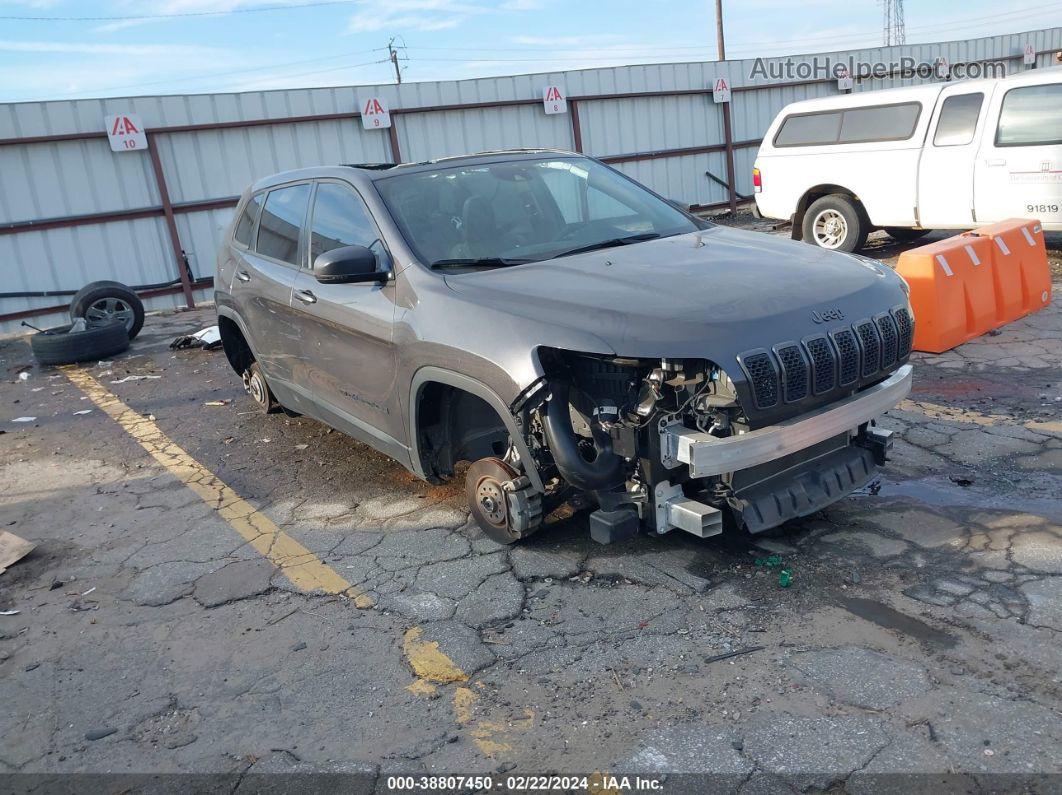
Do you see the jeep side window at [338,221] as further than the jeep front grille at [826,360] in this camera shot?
Yes

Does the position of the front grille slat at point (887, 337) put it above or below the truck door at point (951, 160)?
below

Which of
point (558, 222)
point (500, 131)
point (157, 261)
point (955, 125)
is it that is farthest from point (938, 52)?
point (558, 222)

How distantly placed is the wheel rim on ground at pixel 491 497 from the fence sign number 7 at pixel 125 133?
35.3ft

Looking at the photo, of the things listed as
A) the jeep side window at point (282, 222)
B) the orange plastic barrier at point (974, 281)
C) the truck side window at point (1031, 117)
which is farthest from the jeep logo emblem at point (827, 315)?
the truck side window at point (1031, 117)

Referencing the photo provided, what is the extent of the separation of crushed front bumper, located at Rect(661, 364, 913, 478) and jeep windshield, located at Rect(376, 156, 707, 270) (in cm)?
130

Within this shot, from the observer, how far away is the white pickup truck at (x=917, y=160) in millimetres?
8867

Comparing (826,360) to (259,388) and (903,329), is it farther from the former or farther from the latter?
(259,388)

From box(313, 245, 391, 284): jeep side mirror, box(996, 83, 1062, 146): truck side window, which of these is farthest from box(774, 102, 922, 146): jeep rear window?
box(313, 245, 391, 284): jeep side mirror

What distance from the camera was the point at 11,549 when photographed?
15.3ft

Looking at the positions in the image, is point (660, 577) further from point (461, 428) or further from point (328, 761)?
point (328, 761)

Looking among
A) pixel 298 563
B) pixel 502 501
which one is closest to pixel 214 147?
pixel 298 563

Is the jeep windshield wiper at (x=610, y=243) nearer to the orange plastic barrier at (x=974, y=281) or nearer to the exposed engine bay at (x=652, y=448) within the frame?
the exposed engine bay at (x=652, y=448)

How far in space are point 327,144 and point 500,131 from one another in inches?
128

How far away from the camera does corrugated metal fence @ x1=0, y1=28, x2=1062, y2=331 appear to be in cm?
1227
